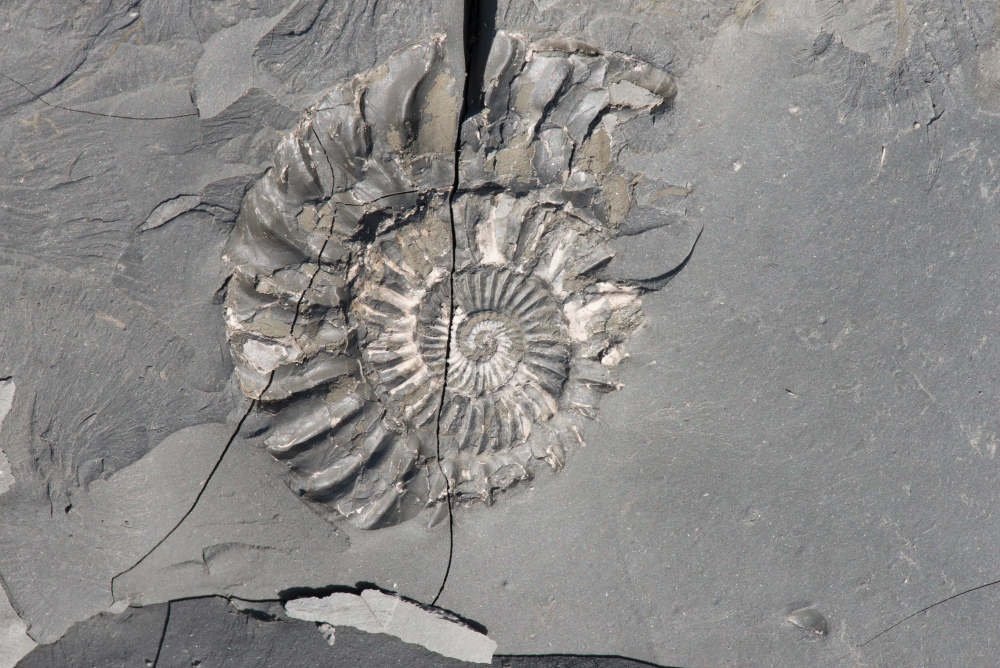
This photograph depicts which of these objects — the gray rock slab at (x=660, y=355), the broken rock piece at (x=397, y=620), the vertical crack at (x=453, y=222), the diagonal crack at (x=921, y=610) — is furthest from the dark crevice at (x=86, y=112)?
the diagonal crack at (x=921, y=610)

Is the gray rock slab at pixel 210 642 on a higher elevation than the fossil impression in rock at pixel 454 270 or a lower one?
lower

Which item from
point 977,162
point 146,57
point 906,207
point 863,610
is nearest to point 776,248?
point 906,207

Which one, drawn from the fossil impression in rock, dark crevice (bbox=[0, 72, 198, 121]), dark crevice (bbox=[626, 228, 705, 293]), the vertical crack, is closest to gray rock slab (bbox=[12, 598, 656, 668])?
the vertical crack

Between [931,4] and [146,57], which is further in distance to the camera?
[931,4]

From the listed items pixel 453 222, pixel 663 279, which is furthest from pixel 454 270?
pixel 663 279

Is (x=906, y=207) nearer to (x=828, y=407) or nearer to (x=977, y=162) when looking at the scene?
(x=977, y=162)

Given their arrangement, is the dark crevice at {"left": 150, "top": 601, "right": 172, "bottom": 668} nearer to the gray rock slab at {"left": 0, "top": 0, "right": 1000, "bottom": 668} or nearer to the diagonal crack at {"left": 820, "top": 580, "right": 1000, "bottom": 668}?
the gray rock slab at {"left": 0, "top": 0, "right": 1000, "bottom": 668}

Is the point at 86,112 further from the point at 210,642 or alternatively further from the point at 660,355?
the point at 660,355

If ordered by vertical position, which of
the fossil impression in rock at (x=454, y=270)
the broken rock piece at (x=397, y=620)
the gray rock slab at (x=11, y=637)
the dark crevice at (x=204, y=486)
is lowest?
the gray rock slab at (x=11, y=637)

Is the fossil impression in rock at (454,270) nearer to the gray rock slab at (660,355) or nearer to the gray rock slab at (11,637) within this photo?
the gray rock slab at (660,355)
